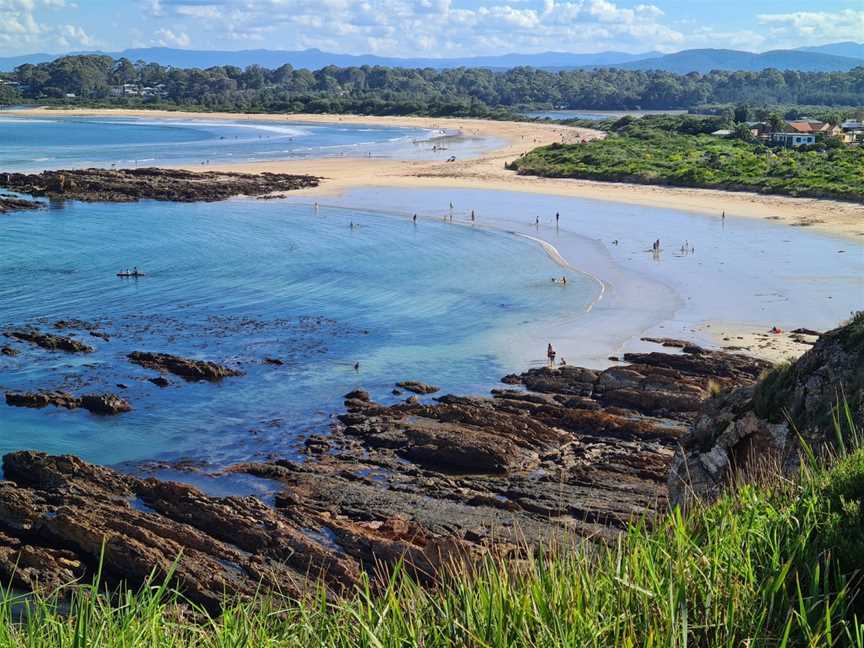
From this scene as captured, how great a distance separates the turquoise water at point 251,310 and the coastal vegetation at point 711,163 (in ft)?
63.2

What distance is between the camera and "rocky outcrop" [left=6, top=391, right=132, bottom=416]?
20.2m

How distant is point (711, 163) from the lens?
2424 inches

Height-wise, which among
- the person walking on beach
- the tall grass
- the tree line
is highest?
A: the tree line

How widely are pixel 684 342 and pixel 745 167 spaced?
3866 centimetres

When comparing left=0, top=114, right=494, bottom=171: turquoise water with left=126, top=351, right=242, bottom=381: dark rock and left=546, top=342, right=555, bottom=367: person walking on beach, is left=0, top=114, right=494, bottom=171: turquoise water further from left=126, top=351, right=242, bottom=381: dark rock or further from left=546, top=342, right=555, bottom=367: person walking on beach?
left=546, top=342, right=555, bottom=367: person walking on beach

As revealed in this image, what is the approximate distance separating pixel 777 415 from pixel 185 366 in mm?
15171

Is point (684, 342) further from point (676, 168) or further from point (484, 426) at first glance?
point (676, 168)

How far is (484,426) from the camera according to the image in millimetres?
18609

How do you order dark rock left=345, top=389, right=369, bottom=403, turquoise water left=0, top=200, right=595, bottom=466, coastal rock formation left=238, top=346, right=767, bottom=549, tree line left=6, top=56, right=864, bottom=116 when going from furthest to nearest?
tree line left=6, top=56, right=864, bottom=116
dark rock left=345, top=389, right=369, bottom=403
turquoise water left=0, top=200, right=595, bottom=466
coastal rock formation left=238, top=346, right=767, bottom=549

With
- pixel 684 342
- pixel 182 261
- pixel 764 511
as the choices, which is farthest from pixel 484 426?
pixel 182 261

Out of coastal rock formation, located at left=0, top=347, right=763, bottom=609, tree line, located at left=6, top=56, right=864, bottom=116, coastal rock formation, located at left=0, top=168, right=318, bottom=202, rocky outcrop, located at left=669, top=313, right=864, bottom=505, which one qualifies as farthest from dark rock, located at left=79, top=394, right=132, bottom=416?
tree line, located at left=6, top=56, right=864, bottom=116

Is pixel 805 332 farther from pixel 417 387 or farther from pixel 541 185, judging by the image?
pixel 541 185

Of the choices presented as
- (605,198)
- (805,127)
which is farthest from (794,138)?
(605,198)

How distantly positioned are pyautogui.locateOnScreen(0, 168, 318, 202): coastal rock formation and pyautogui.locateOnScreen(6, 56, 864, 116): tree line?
81304mm
